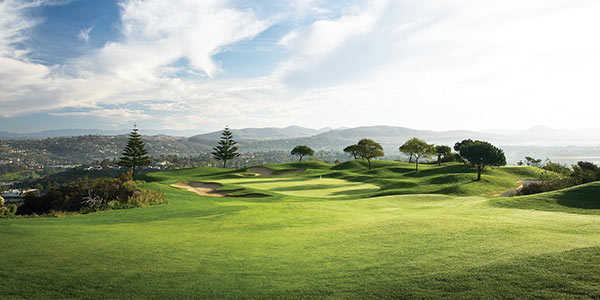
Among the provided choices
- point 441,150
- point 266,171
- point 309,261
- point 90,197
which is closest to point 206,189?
point 90,197

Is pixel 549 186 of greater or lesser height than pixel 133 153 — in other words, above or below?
below

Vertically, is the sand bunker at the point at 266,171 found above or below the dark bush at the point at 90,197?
below

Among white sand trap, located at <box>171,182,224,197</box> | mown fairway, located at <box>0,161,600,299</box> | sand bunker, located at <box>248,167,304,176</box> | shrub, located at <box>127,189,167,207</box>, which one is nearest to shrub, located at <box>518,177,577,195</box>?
mown fairway, located at <box>0,161,600,299</box>

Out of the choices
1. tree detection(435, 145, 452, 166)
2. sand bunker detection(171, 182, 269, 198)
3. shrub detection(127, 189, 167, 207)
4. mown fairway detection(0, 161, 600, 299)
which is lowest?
sand bunker detection(171, 182, 269, 198)

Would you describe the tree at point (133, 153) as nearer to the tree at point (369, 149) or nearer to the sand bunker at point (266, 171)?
the sand bunker at point (266, 171)

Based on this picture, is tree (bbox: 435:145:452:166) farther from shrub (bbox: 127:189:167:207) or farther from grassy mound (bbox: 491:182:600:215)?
shrub (bbox: 127:189:167:207)

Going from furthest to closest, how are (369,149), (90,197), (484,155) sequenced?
1. (369,149)
2. (484,155)
3. (90,197)

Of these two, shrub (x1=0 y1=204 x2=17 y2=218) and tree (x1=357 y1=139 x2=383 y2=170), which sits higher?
tree (x1=357 y1=139 x2=383 y2=170)

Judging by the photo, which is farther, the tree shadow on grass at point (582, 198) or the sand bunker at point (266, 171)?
the sand bunker at point (266, 171)

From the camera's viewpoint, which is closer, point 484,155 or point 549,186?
point 549,186

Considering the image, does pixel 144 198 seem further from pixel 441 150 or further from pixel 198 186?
pixel 441 150

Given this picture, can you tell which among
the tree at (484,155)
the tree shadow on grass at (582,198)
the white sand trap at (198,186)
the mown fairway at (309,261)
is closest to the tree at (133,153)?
the white sand trap at (198,186)

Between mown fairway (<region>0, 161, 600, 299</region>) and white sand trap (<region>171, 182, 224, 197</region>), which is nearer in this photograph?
mown fairway (<region>0, 161, 600, 299</region>)

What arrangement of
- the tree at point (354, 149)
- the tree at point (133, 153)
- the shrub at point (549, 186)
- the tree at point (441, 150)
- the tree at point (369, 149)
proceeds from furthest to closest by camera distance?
the tree at point (441, 150), the tree at point (133, 153), the tree at point (354, 149), the tree at point (369, 149), the shrub at point (549, 186)
